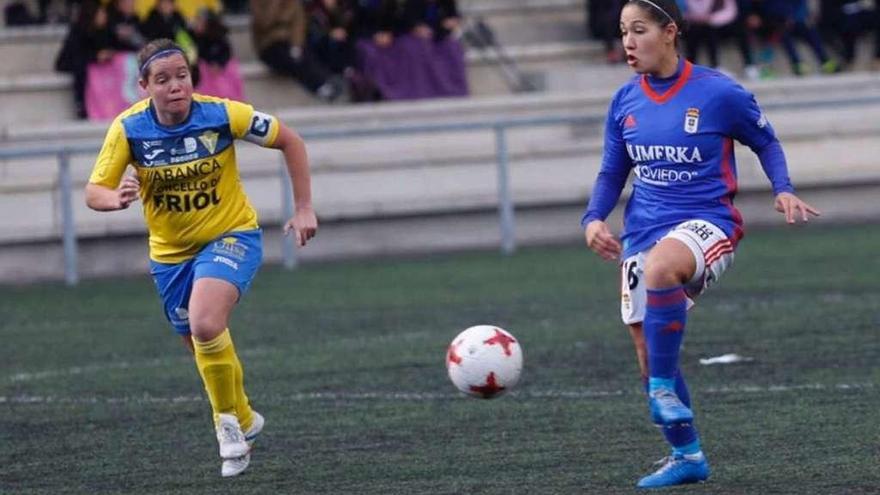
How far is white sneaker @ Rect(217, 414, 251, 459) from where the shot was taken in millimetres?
7133

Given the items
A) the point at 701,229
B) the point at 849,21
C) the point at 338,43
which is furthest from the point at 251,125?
the point at 849,21

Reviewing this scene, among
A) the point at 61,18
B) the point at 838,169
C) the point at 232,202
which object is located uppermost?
the point at 232,202

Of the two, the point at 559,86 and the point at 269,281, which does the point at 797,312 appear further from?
the point at 559,86

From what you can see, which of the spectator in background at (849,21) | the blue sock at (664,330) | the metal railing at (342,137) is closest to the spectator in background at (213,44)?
the metal railing at (342,137)

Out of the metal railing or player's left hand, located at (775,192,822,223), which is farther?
the metal railing

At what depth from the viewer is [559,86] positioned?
20.5 meters

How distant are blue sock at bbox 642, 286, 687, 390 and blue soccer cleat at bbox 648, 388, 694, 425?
Result: 0.03 m

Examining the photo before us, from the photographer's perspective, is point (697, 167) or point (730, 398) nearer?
point (697, 167)

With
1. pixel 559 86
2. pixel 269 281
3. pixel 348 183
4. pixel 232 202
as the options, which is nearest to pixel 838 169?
pixel 559 86

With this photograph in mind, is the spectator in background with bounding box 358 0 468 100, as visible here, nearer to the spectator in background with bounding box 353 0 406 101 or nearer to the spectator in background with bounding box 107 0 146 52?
the spectator in background with bounding box 353 0 406 101

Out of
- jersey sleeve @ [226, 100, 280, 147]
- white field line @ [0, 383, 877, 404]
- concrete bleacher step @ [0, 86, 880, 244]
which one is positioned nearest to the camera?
jersey sleeve @ [226, 100, 280, 147]

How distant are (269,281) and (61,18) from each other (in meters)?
5.84

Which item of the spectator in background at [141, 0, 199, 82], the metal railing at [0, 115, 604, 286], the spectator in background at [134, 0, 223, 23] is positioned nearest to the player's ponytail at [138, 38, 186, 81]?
the metal railing at [0, 115, 604, 286]

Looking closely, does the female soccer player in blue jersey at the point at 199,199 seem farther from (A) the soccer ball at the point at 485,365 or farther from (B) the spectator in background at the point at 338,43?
(B) the spectator in background at the point at 338,43
